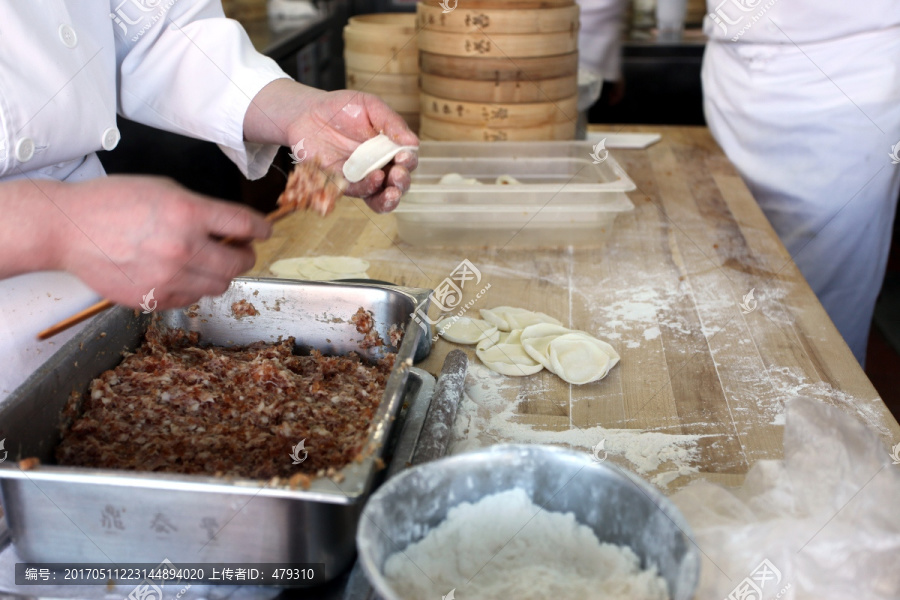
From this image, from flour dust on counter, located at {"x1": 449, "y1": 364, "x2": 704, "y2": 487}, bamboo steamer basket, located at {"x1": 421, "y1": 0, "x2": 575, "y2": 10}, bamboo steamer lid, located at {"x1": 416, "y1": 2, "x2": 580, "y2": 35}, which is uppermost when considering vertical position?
bamboo steamer basket, located at {"x1": 421, "y1": 0, "x2": 575, "y2": 10}

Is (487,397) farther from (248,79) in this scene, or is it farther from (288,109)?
(248,79)

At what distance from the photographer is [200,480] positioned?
0.83 m

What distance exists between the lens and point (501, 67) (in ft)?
7.78

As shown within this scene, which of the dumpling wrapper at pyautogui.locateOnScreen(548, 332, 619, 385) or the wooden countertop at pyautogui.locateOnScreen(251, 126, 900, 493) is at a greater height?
the dumpling wrapper at pyautogui.locateOnScreen(548, 332, 619, 385)

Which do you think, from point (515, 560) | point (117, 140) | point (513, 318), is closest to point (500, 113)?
point (513, 318)

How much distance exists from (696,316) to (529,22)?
1.15 m

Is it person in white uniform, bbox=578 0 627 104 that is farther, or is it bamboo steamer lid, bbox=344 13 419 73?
person in white uniform, bbox=578 0 627 104

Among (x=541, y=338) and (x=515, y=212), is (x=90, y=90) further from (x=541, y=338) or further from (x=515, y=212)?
(x=515, y=212)

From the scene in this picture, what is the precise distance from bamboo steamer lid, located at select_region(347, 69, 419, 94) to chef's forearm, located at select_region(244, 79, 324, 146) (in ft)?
4.24

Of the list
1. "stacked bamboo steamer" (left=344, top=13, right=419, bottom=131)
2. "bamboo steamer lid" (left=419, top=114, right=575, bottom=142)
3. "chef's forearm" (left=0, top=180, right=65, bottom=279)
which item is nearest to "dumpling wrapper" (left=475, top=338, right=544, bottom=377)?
"chef's forearm" (left=0, top=180, right=65, bottom=279)

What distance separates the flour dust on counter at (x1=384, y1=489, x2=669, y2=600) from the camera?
2.72 feet

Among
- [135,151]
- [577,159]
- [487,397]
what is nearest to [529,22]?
[577,159]

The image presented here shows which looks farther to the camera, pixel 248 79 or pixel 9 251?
pixel 248 79
